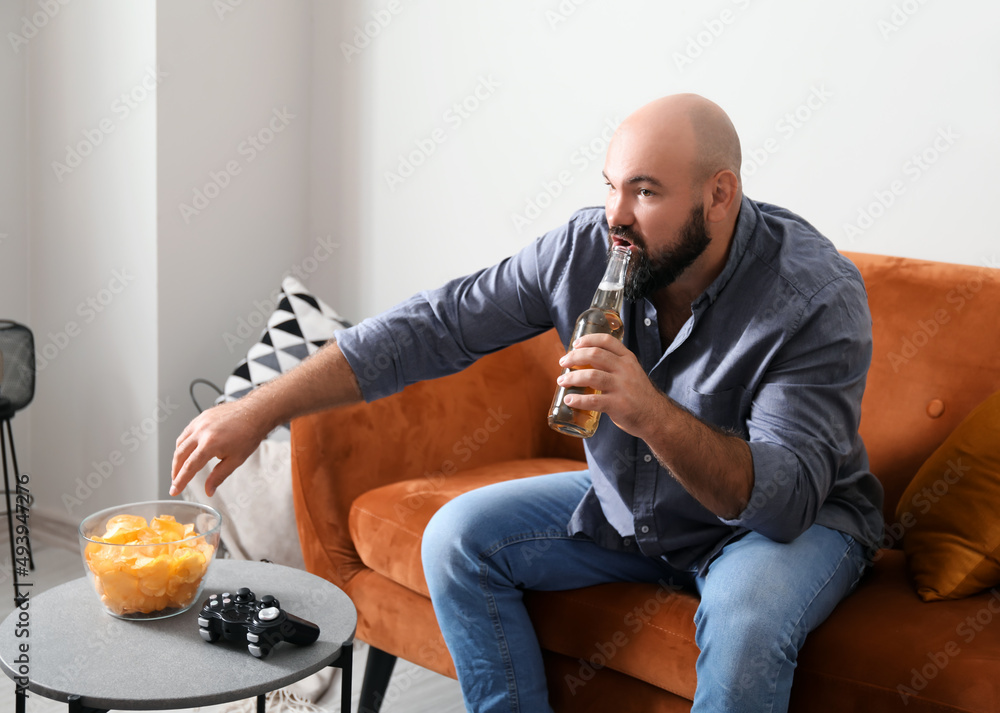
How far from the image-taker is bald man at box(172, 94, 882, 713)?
117cm

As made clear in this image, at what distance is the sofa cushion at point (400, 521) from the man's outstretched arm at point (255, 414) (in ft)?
0.88

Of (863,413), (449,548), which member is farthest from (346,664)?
(863,413)

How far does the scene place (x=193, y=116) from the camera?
98.9 inches

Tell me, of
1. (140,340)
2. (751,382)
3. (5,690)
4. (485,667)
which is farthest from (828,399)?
(140,340)

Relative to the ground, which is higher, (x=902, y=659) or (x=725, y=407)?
(x=725, y=407)

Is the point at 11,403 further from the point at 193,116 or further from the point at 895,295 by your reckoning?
the point at 895,295

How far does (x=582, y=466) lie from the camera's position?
196 cm

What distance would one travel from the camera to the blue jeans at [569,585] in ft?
3.79

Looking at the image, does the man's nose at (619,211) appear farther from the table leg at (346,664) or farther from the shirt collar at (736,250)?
the table leg at (346,664)

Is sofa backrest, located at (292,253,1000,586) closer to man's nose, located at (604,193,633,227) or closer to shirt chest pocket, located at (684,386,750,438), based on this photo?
shirt chest pocket, located at (684,386,750,438)

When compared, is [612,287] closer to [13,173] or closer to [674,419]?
[674,419]

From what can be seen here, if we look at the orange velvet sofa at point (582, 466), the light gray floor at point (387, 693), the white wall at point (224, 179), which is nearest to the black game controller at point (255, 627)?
the orange velvet sofa at point (582, 466)

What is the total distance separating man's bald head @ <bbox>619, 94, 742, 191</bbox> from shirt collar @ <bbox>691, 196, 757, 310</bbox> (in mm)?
93

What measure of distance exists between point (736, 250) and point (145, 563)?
3.07 feet
